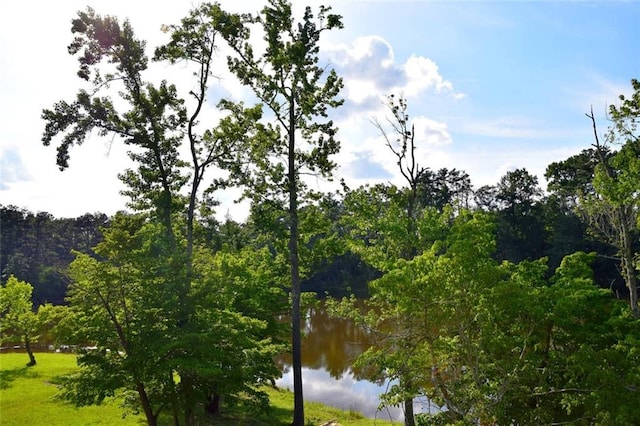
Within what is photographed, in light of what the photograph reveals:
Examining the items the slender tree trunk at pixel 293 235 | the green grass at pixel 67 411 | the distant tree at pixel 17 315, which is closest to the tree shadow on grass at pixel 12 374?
the green grass at pixel 67 411

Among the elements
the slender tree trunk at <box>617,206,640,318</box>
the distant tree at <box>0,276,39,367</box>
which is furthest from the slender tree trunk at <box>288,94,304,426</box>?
the distant tree at <box>0,276,39,367</box>

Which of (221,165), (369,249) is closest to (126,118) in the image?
(221,165)

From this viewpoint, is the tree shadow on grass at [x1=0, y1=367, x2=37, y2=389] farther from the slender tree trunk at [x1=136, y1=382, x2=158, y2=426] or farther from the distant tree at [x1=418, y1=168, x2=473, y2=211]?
the distant tree at [x1=418, y1=168, x2=473, y2=211]

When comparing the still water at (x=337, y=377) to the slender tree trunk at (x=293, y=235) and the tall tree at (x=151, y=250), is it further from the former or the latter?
the tall tree at (x=151, y=250)

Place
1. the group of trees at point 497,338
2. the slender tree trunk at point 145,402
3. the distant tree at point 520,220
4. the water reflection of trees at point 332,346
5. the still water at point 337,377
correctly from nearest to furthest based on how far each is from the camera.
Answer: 1. the group of trees at point 497,338
2. the slender tree trunk at point 145,402
3. the still water at point 337,377
4. the water reflection of trees at point 332,346
5. the distant tree at point 520,220

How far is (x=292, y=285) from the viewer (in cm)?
1744

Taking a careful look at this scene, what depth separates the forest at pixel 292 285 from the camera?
32.0 feet

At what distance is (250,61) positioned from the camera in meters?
17.5

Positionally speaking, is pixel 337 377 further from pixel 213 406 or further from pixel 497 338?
pixel 497 338

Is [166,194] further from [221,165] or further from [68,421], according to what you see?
[68,421]

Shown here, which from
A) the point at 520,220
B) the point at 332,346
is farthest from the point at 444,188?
the point at 332,346

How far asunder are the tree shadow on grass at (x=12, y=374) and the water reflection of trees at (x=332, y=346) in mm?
13732

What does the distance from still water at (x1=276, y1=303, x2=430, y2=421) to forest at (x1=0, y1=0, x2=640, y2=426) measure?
16.2 feet

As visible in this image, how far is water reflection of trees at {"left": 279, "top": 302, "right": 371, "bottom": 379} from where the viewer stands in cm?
3044
